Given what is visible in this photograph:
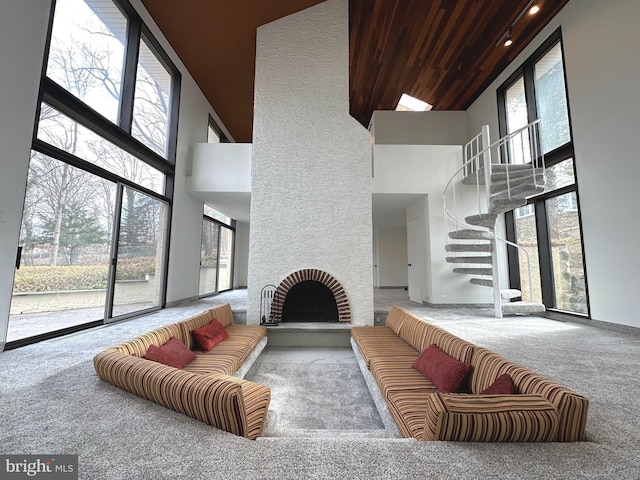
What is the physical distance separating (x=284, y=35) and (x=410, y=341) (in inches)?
209

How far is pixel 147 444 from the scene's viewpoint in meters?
1.23

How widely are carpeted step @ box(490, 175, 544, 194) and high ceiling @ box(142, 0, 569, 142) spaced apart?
255 cm

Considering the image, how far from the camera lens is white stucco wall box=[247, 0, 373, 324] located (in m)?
4.45

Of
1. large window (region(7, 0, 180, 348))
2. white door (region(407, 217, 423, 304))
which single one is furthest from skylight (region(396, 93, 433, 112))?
large window (region(7, 0, 180, 348))

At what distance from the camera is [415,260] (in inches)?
246

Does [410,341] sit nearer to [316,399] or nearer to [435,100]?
[316,399]

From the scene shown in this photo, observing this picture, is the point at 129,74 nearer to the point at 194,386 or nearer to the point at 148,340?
the point at 148,340

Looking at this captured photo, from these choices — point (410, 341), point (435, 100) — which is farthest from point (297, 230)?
point (435, 100)

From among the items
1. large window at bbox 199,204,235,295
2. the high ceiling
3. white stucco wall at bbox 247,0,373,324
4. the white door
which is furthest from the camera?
large window at bbox 199,204,235,295

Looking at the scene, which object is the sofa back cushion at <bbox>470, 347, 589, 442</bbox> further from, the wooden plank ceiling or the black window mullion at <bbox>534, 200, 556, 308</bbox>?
the wooden plank ceiling

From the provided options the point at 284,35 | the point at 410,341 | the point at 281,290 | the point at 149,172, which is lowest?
the point at 410,341

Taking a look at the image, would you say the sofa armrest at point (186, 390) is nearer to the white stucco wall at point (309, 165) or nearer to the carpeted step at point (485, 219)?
the white stucco wall at point (309, 165)

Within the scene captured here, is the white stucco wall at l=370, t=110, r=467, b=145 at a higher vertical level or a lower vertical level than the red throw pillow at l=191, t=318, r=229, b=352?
higher

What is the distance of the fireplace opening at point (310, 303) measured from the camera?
4547 millimetres
